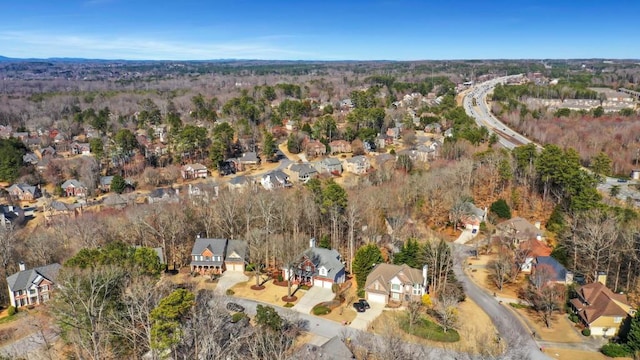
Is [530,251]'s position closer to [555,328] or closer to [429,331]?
[555,328]

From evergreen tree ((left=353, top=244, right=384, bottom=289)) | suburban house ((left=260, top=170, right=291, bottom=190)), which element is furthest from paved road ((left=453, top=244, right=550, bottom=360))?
suburban house ((left=260, top=170, right=291, bottom=190))

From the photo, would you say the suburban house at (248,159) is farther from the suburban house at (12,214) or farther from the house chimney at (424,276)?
the house chimney at (424,276)

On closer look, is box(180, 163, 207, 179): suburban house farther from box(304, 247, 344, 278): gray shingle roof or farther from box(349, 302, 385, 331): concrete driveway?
box(349, 302, 385, 331): concrete driveway

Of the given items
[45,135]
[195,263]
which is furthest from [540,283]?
[45,135]

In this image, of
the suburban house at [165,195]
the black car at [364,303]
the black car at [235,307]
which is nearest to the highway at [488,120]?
the black car at [364,303]

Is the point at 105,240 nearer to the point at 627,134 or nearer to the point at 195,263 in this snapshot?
the point at 195,263

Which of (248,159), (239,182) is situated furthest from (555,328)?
(248,159)
